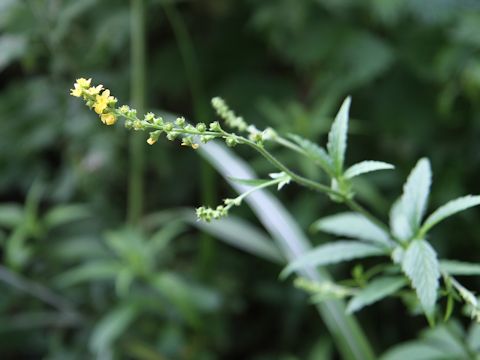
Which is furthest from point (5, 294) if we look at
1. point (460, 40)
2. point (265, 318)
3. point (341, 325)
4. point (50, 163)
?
point (460, 40)

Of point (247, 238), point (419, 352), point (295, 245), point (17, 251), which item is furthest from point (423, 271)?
point (17, 251)

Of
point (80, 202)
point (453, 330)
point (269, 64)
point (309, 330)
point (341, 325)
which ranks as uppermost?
point (269, 64)

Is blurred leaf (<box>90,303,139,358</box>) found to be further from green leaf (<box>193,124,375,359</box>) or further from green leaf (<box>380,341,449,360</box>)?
green leaf (<box>380,341,449,360</box>)

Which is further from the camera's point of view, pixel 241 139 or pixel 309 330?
pixel 309 330

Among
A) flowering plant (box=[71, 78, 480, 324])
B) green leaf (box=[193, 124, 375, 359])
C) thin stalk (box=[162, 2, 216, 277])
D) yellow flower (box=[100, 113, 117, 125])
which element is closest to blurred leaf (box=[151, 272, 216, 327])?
thin stalk (box=[162, 2, 216, 277])

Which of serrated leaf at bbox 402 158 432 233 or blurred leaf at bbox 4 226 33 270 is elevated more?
blurred leaf at bbox 4 226 33 270

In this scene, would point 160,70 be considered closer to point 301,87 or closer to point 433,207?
point 301,87

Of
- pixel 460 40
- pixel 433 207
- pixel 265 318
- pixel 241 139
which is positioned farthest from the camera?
pixel 265 318
